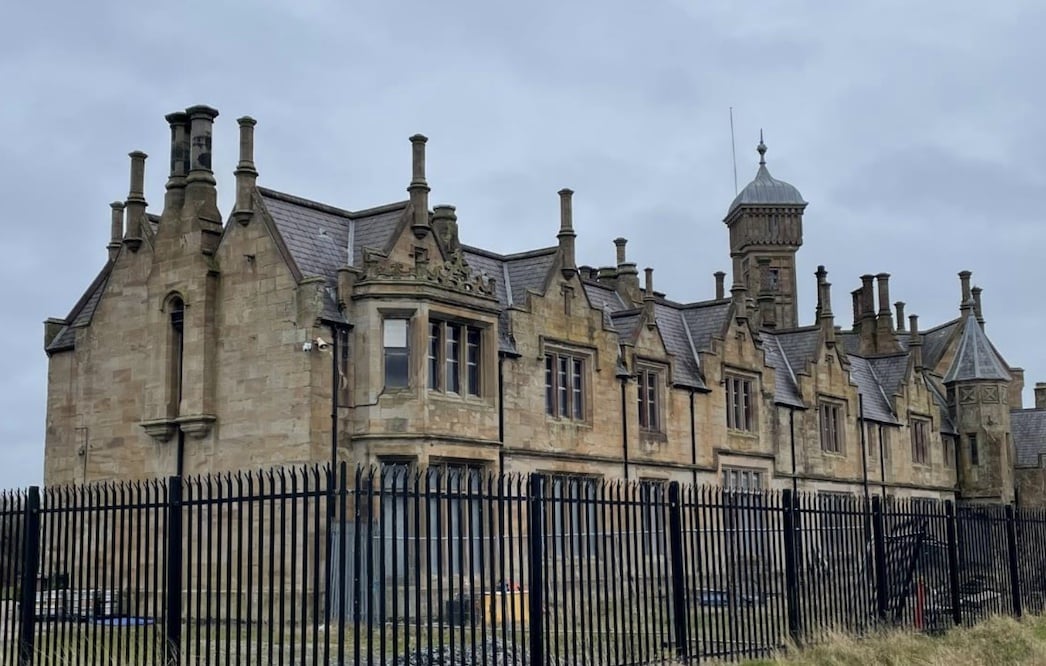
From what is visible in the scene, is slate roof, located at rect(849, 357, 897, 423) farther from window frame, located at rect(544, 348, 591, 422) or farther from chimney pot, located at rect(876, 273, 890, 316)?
window frame, located at rect(544, 348, 591, 422)

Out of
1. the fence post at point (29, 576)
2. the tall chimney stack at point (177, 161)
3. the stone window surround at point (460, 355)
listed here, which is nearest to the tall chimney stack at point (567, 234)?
the stone window surround at point (460, 355)

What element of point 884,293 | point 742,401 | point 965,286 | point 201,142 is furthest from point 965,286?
point 201,142

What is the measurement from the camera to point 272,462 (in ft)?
88.8

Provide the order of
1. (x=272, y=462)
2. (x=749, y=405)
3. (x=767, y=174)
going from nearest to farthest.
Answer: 1. (x=272, y=462)
2. (x=749, y=405)
3. (x=767, y=174)

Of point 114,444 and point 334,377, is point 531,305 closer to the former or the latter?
point 334,377

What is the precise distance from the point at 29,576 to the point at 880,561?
11846mm

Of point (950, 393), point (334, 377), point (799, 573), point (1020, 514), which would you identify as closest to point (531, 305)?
point (334, 377)

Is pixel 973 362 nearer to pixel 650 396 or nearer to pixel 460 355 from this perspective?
pixel 650 396

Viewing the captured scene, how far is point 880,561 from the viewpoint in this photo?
1833 cm

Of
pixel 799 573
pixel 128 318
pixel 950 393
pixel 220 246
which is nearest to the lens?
pixel 799 573

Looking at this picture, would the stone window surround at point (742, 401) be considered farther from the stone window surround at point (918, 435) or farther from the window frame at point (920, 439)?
the window frame at point (920, 439)

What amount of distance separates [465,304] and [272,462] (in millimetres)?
5725

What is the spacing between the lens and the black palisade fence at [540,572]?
40.3 feet

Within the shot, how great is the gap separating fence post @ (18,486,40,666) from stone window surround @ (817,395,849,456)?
116 ft
